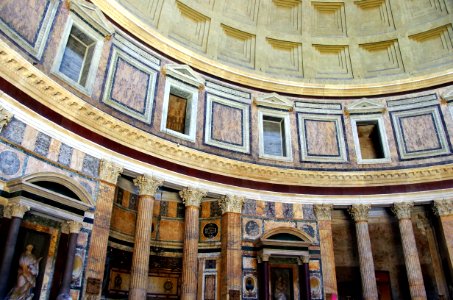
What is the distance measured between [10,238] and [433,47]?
1978cm

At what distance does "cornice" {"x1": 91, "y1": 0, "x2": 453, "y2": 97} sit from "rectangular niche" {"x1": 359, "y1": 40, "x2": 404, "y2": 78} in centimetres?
111

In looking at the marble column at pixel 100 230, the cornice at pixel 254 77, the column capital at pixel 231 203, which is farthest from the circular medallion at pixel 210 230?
the cornice at pixel 254 77

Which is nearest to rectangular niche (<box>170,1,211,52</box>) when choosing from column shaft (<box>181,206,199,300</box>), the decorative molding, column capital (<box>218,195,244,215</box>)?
the decorative molding

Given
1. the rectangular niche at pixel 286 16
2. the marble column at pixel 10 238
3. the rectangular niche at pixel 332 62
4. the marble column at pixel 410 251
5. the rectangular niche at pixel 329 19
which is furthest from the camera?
the rectangular niche at pixel 329 19

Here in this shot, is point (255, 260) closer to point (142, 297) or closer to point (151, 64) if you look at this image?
point (142, 297)

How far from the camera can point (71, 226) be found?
1102 centimetres

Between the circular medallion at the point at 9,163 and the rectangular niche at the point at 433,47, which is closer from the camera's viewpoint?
the circular medallion at the point at 9,163

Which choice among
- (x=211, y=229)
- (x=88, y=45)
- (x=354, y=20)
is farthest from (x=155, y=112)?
(x=354, y=20)

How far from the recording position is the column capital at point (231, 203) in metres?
15.6

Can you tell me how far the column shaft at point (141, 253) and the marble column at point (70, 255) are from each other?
8.02 feet

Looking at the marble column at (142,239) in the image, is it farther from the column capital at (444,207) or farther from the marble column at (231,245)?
the column capital at (444,207)

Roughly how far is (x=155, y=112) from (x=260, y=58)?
694cm

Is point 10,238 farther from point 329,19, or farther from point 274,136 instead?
point 329,19

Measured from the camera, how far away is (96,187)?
12625mm
